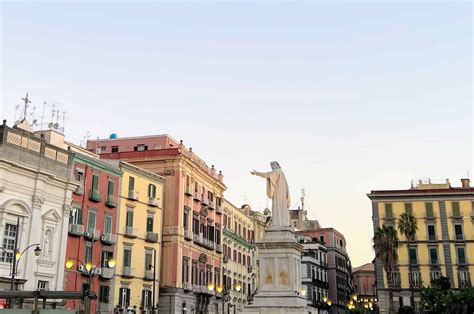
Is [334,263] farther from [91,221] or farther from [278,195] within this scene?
[278,195]

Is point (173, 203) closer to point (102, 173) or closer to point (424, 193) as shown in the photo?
point (102, 173)

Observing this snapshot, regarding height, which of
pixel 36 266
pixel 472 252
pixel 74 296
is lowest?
pixel 74 296

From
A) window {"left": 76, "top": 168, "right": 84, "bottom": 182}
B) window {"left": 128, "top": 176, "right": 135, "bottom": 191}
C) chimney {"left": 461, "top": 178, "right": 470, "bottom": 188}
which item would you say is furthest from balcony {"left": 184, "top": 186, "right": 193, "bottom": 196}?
chimney {"left": 461, "top": 178, "right": 470, "bottom": 188}

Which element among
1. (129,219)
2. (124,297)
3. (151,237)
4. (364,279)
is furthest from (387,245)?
(364,279)

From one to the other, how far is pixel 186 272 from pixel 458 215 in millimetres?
38293

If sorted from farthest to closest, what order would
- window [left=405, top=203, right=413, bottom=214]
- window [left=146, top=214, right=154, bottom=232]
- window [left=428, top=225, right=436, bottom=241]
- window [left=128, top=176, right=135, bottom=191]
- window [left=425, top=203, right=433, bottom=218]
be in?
window [left=405, top=203, right=413, bottom=214] < window [left=425, top=203, right=433, bottom=218] < window [left=428, top=225, right=436, bottom=241] < window [left=146, top=214, right=154, bottom=232] < window [left=128, top=176, right=135, bottom=191]

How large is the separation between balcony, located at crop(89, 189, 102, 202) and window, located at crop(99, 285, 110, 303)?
6666 mm

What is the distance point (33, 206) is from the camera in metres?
34.8

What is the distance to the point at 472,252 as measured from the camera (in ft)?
226

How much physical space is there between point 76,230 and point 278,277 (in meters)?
19.7

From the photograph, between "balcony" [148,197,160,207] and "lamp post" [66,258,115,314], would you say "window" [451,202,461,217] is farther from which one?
"lamp post" [66,258,115,314]

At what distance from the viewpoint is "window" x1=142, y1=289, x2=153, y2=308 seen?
4678 cm

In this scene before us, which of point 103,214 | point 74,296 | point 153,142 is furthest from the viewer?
point 153,142

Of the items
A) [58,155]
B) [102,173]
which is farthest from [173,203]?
[58,155]
